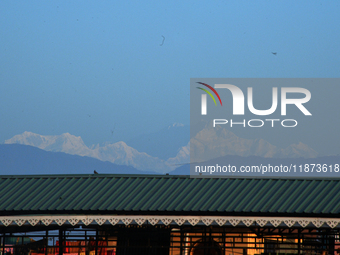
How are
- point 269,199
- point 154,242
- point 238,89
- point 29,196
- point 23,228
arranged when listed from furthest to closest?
point 238,89 < point 154,242 < point 23,228 < point 29,196 < point 269,199

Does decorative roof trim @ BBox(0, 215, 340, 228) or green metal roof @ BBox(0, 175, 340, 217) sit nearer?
decorative roof trim @ BBox(0, 215, 340, 228)

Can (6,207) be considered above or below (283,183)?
below

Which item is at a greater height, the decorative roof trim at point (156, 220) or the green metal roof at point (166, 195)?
the green metal roof at point (166, 195)

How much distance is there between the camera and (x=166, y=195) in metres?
18.1

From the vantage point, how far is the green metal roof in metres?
16.7

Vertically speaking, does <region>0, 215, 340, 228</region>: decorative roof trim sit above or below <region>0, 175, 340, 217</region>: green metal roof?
below

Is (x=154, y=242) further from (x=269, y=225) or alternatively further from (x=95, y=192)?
(x=269, y=225)

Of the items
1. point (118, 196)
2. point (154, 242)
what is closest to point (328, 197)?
point (118, 196)

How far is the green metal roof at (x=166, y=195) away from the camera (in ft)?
54.9

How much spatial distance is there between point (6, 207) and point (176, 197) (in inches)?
246

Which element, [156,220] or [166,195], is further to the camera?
[166,195]

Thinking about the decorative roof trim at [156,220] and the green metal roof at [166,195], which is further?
the green metal roof at [166,195]

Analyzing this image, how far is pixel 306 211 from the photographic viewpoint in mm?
16047

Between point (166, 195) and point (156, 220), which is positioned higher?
point (166, 195)
